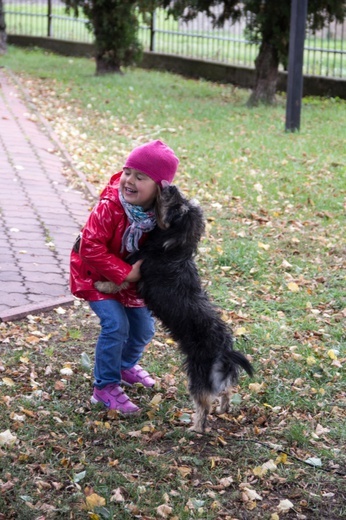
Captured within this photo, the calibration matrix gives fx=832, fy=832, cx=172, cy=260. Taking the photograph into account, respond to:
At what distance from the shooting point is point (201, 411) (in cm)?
394

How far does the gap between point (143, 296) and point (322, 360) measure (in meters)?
1.45

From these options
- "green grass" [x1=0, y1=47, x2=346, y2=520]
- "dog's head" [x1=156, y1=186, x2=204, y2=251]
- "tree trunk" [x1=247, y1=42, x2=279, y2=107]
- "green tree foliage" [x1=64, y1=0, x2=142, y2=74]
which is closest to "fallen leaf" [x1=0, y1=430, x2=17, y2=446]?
"green grass" [x1=0, y1=47, x2=346, y2=520]

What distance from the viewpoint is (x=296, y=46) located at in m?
11.3

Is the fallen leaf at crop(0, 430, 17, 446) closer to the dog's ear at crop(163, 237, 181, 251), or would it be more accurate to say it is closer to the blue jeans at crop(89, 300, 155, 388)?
the blue jeans at crop(89, 300, 155, 388)

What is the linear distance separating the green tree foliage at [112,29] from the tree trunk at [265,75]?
3180 mm

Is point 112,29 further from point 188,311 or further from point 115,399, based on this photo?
point 188,311

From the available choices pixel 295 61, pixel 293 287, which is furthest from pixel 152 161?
pixel 295 61

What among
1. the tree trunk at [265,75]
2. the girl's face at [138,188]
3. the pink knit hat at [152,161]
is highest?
the tree trunk at [265,75]

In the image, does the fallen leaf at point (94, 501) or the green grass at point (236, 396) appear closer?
the fallen leaf at point (94, 501)

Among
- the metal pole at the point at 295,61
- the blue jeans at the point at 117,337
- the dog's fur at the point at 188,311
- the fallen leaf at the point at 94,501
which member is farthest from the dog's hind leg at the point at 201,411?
the metal pole at the point at 295,61

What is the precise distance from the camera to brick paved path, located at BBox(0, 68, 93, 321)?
18.9ft

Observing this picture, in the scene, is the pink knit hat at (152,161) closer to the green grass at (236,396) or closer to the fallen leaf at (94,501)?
the green grass at (236,396)

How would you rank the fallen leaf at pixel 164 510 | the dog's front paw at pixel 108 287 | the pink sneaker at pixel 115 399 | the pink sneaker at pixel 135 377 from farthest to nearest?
the pink sneaker at pixel 135 377 → the pink sneaker at pixel 115 399 → the dog's front paw at pixel 108 287 → the fallen leaf at pixel 164 510

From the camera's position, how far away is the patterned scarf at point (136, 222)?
3.80 metres
